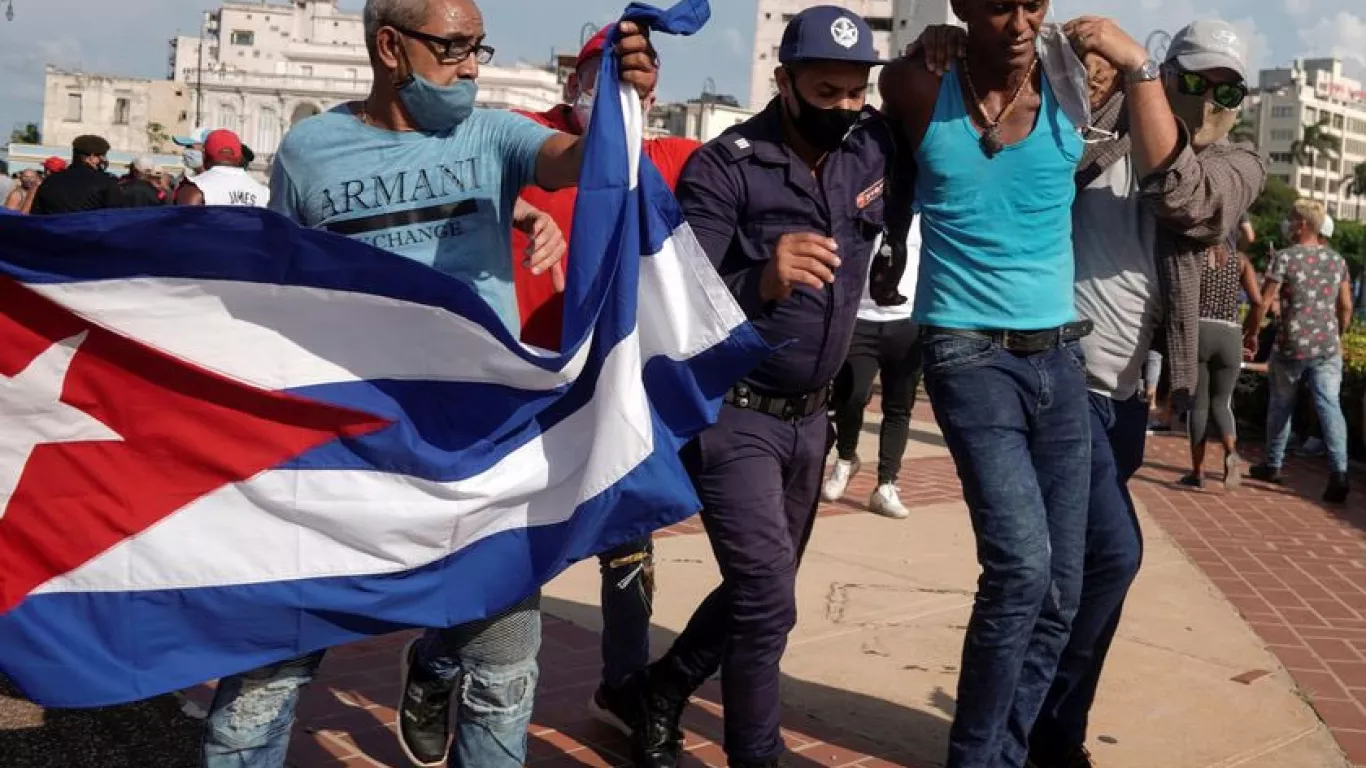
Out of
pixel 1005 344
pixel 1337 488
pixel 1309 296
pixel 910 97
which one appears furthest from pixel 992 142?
pixel 1309 296

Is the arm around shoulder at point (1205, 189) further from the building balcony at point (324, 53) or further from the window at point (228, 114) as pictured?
the building balcony at point (324, 53)

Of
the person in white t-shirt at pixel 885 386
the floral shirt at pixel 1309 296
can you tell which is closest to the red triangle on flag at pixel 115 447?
the person in white t-shirt at pixel 885 386

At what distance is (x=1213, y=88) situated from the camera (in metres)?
4.13

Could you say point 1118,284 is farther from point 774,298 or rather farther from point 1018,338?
point 774,298

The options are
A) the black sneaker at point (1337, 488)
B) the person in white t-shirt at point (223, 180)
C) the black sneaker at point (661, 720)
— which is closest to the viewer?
the black sneaker at point (661, 720)

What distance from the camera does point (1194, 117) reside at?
420 centimetres

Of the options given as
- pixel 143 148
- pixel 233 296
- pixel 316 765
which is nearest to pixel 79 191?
pixel 316 765

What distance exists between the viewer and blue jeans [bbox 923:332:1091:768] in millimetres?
3836

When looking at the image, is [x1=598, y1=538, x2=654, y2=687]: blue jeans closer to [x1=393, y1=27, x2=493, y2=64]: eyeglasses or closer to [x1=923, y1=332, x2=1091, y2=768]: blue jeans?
[x1=923, y1=332, x2=1091, y2=768]: blue jeans

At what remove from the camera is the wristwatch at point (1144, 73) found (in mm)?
3859

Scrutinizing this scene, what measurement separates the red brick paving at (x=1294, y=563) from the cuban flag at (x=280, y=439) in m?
2.91

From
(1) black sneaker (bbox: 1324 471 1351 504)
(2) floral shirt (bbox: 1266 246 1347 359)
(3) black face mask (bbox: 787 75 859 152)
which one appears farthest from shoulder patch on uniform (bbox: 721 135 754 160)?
(2) floral shirt (bbox: 1266 246 1347 359)

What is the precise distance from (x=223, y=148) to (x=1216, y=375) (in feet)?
22.5

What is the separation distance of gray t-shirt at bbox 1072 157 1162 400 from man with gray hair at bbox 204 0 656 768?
1476 mm
